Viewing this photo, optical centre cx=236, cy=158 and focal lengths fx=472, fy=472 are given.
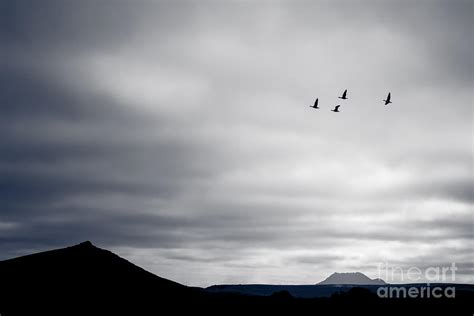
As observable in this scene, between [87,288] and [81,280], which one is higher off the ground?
[81,280]

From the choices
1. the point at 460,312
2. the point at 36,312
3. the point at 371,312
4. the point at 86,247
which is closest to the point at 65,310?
the point at 36,312

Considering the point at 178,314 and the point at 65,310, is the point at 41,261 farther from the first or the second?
the point at 178,314

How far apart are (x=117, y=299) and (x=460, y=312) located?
3928 inches

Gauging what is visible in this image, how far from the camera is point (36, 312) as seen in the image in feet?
275

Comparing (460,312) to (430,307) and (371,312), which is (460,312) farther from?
(371,312)

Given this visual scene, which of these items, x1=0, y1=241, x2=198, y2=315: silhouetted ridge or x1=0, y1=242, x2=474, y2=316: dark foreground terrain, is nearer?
x1=0, y1=242, x2=474, y2=316: dark foreground terrain

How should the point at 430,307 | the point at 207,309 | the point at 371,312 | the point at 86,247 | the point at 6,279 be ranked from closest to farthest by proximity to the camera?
the point at 6,279 → the point at 86,247 → the point at 207,309 → the point at 371,312 → the point at 430,307

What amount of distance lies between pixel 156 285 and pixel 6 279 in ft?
109

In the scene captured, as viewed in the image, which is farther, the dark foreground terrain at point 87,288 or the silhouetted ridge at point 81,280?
the silhouetted ridge at point 81,280

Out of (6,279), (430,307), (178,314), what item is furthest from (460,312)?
(6,279)

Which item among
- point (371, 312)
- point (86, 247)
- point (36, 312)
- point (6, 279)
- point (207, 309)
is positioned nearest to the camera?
point (36, 312)

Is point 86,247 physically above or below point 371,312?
above

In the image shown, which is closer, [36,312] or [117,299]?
[36,312]

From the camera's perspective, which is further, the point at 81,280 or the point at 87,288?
the point at 81,280
